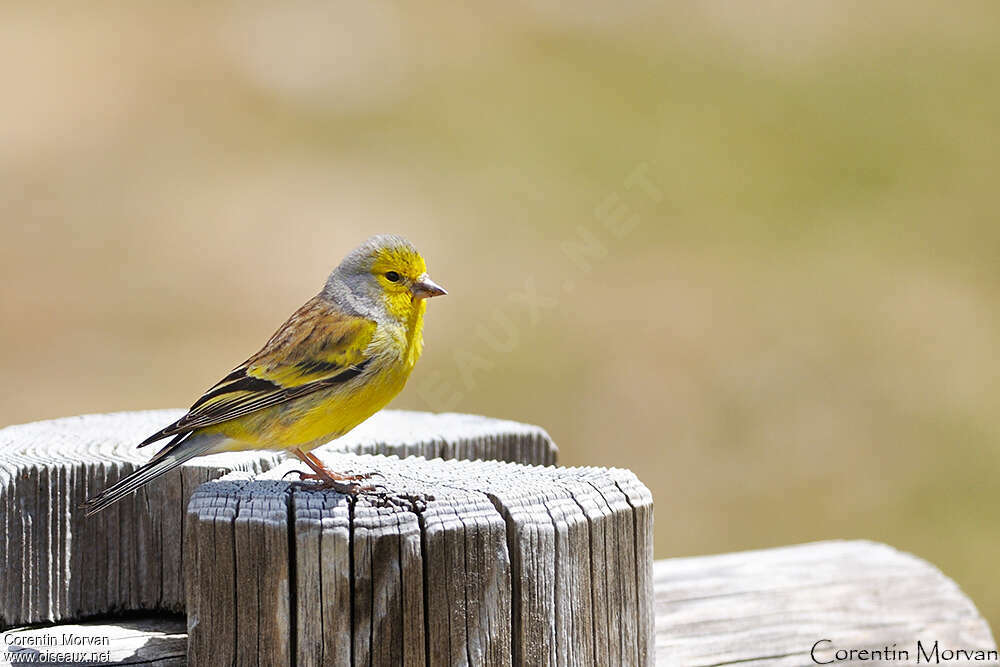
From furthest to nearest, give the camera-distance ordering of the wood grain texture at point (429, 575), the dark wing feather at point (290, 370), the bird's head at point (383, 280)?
the bird's head at point (383, 280) < the dark wing feather at point (290, 370) < the wood grain texture at point (429, 575)

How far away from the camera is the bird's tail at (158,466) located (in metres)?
4.02

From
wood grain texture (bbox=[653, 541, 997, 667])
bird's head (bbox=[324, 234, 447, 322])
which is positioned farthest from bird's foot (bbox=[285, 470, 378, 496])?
wood grain texture (bbox=[653, 541, 997, 667])

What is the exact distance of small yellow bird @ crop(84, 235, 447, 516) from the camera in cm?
423

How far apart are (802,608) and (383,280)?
211 cm

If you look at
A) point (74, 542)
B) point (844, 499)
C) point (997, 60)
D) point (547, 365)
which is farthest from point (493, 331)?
point (997, 60)

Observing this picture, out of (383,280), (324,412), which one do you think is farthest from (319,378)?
(383,280)

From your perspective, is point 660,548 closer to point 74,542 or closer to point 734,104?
point 74,542

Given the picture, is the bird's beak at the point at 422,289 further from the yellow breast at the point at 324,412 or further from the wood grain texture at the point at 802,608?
the wood grain texture at the point at 802,608

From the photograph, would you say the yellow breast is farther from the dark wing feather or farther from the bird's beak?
the bird's beak

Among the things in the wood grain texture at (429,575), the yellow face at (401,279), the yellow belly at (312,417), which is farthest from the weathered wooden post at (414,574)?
the yellow face at (401,279)

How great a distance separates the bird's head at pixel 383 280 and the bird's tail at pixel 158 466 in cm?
72

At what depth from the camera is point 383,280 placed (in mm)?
4477

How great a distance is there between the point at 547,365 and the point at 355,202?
352 cm

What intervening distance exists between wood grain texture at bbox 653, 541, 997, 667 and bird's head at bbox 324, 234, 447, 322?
1472 millimetres
